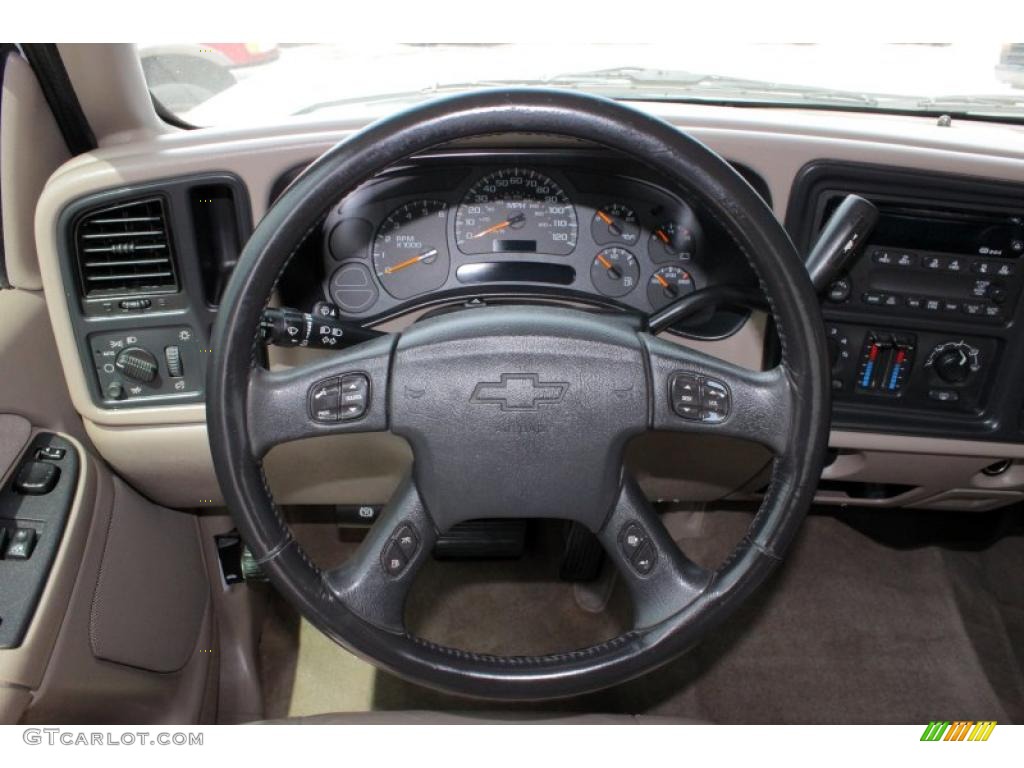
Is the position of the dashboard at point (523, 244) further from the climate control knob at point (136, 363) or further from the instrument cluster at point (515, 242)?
the climate control knob at point (136, 363)

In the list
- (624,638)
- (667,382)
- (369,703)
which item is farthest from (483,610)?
(667,382)

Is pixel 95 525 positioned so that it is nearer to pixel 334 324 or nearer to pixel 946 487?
pixel 334 324

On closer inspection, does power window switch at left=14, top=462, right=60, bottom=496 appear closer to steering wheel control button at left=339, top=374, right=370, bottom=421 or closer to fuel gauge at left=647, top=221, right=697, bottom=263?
steering wheel control button at left=339, top=374, right=370, bottom=421

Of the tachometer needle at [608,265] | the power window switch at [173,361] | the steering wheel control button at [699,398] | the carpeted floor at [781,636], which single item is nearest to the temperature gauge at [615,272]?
the tachometer needle at [608,265]

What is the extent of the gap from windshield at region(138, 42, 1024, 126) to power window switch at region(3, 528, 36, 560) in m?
0.74

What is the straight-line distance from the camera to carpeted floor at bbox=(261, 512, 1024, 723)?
6.02 feet

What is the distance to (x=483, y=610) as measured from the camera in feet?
6.72

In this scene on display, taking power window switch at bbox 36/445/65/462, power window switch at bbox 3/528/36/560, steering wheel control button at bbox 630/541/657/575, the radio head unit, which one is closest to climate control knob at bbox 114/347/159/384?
power window switch at bbox 36/445/65/462

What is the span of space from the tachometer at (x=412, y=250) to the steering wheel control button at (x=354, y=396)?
0.47 m

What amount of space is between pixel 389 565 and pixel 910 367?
0.94 metres

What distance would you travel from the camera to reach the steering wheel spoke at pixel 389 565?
97cm

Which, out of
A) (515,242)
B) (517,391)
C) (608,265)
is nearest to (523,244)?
(515,242)

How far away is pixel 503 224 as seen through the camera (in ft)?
4.52

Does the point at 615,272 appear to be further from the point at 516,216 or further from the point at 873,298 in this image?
the point at 873,298
